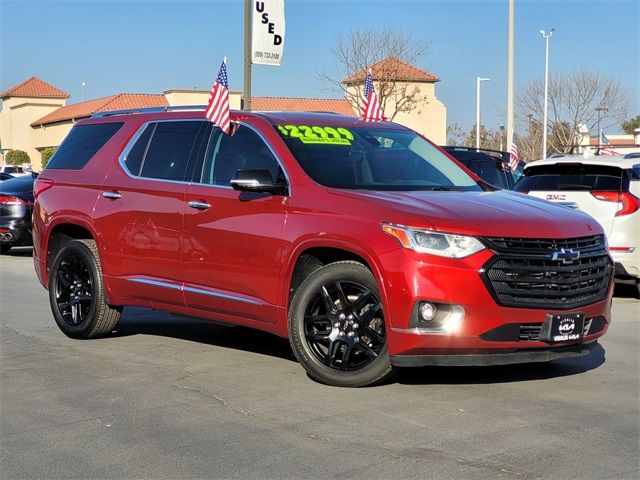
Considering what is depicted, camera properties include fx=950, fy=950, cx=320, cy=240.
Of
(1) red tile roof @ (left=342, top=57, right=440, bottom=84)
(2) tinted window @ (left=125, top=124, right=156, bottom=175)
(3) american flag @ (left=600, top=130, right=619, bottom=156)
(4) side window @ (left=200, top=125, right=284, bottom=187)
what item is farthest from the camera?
(1) red tile roof @ (left=342, top=57, right=440, bottom=84)

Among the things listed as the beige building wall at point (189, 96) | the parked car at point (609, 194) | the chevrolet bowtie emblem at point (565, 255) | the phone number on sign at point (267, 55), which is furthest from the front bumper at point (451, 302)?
the beige building wall at point (189, 96)

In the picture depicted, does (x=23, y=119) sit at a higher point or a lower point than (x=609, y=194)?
higher

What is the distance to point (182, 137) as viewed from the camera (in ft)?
24.4

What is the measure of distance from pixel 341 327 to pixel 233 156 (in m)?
1.68

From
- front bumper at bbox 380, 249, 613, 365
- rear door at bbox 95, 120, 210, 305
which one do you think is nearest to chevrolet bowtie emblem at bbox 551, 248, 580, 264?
front bumper at bbox 380, 249, 613, 365

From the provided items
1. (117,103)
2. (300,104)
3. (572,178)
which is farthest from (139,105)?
(572,178)

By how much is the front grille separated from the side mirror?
158 centimetres

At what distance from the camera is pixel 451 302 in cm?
562

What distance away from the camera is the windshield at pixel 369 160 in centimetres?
661

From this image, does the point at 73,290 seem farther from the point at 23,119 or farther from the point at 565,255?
the point at 23,119

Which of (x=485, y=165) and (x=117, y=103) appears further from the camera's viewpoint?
(x=117, y=103)

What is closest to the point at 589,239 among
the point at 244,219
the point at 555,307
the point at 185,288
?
the point at 555,307

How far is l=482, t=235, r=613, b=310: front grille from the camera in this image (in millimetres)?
5688

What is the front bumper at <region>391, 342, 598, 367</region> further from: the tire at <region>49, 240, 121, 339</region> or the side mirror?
the tire at <region>49, 240, 121, 339</region>
